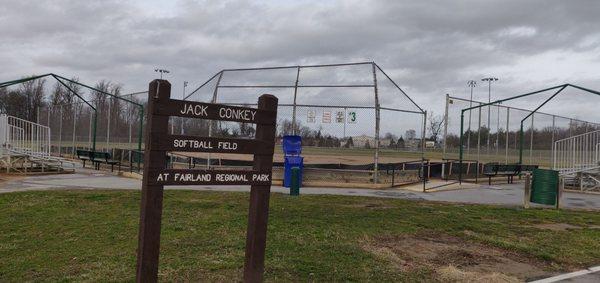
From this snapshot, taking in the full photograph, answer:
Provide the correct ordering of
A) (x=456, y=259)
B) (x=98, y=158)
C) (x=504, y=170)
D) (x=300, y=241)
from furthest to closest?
(x=98, y=158) < (x=504, y=170) < (x=300, y=241) < (x=456, y=259)

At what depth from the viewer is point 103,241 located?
24.2 feet

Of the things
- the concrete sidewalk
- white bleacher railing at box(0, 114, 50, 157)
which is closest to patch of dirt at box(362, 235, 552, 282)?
the concrete sidewalk

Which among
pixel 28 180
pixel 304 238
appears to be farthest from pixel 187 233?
pixel 28 180

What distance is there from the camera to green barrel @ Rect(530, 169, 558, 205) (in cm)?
1331

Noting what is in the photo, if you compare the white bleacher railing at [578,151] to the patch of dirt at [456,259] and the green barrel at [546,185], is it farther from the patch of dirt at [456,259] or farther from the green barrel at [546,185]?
the patch of dirt at [456,259]

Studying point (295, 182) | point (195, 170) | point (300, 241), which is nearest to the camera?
point (195, 170)

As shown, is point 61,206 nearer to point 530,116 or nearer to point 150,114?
point 150,114

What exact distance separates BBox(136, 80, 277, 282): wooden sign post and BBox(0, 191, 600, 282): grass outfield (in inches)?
31.5

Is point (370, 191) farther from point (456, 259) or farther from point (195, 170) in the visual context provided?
point (195, 170)

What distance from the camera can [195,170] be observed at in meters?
5.11

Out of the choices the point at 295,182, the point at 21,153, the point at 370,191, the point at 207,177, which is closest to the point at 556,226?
the point at 295,182

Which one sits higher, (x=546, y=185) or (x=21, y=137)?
(x=21, y=137)

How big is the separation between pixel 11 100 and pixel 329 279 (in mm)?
76708

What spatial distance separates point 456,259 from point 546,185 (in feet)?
24.5
